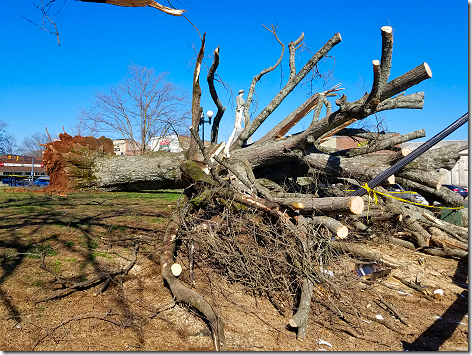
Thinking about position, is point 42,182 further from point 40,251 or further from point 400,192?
point 400,192

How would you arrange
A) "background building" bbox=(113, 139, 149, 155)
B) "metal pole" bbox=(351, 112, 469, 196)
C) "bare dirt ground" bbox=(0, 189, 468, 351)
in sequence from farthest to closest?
"background building" bbox=(113, 139, 149, 155)
"metal pole" bbox=(351, 112, 469, 196)
"bare dirt ground" bbox=(0, 189, 468, 351)

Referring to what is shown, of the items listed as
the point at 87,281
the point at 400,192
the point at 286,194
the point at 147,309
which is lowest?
the point at 147,309

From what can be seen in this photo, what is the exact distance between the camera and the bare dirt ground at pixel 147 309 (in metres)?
2.76

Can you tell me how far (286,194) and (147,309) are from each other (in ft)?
11.7

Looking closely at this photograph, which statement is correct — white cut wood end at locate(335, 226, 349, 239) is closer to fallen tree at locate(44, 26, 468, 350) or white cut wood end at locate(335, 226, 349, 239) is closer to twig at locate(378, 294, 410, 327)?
fallen tree at locate(44, 26, 468, 350)

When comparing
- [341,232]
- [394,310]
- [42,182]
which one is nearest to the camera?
[394,310]

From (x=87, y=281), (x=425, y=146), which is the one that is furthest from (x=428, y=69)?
(x=87, y=281)

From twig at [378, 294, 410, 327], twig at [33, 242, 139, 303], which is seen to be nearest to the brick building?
twig at [33, 242, 139, 303]

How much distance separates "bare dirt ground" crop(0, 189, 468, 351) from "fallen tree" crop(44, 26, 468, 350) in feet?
0.58

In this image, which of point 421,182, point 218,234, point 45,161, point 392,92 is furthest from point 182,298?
point 45,161

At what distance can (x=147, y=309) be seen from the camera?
3.21 meters

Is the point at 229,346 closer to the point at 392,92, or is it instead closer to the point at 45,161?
the point at 392,92

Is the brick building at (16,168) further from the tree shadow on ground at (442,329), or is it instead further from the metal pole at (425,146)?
the tree shadow on ground at (442,329)

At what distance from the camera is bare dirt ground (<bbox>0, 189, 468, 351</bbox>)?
276 centimetres
